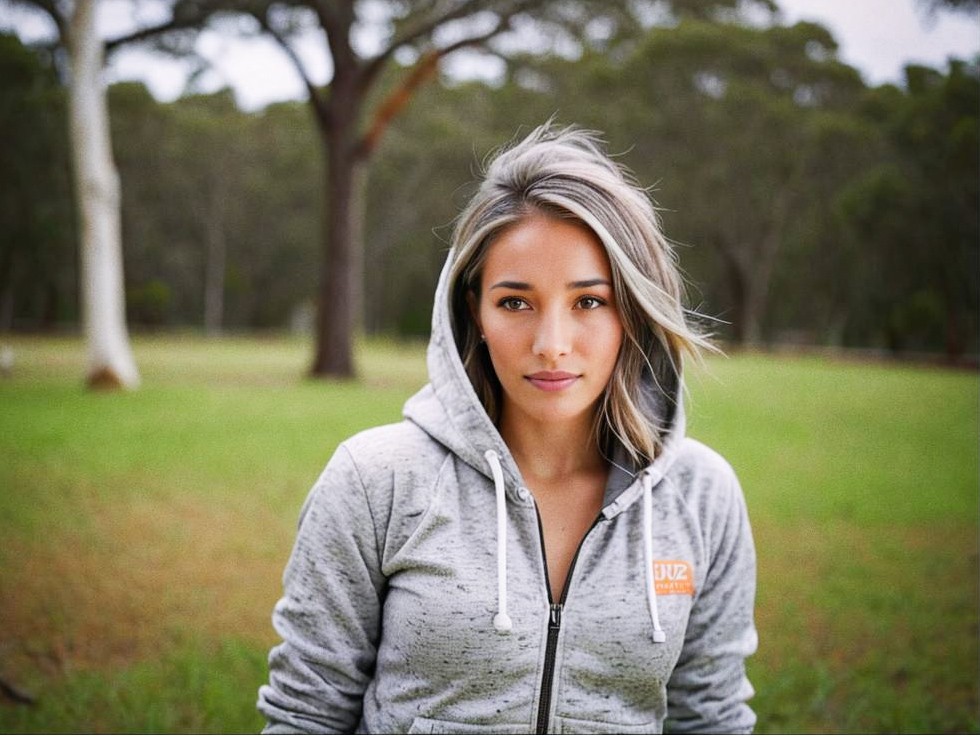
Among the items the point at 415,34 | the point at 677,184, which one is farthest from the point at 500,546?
the point at 677,184

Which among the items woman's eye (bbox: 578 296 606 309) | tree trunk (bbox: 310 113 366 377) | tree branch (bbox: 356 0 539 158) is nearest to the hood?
woman's eye (bbox: 578 296 606 309)

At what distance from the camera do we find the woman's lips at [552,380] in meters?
1.37

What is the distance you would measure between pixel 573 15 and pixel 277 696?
9946mm

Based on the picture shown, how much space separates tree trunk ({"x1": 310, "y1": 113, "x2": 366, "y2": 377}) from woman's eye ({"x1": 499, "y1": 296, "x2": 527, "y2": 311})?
971 centimetres

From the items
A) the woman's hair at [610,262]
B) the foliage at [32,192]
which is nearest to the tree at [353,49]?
the foliage at [32,192]

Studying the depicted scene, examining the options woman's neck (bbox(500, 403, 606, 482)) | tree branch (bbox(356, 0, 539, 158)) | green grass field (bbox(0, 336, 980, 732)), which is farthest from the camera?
tree branch (bbox(356, 0, 539, 158))

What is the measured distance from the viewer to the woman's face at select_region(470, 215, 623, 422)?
1367 mm

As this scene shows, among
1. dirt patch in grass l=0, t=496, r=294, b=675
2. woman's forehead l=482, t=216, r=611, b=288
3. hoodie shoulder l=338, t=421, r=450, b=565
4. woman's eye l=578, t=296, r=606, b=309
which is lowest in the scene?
dirt patch in grass l=0, t=496, r=294, b=675

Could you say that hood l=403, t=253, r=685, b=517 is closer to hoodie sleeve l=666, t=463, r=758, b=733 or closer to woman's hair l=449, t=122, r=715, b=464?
woman's hair l=449, t=122, r=715, b=464

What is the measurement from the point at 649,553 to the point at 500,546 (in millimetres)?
273

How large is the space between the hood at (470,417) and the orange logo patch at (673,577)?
0.13 meters

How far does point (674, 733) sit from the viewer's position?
1544 millimetres

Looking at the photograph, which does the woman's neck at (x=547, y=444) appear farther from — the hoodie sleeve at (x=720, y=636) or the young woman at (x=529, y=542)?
the hoodie sleeve at (x=720, y=636)

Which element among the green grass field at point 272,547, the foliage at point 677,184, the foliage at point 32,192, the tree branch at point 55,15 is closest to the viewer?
the green grass field at point 272,547
